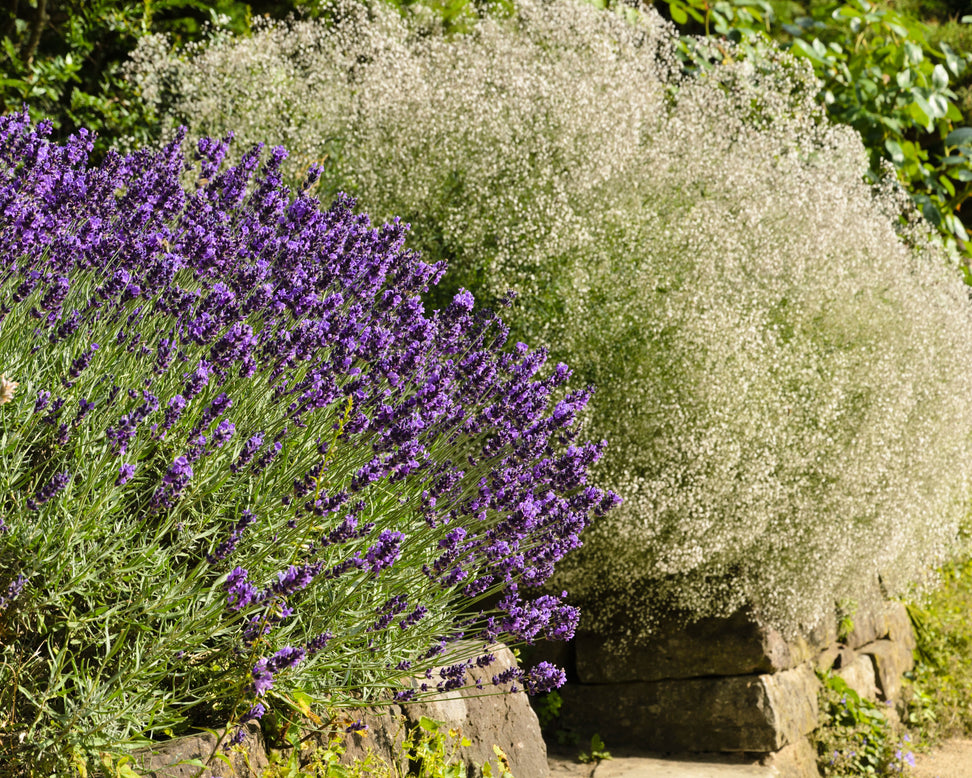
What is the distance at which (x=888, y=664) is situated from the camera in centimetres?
515

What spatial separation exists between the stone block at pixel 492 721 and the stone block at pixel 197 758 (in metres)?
0.54

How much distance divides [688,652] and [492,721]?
152cm

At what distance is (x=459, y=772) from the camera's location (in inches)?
95.3

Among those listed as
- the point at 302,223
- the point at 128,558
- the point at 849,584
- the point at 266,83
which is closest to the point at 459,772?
the point at 128,558

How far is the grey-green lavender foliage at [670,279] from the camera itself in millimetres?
3613

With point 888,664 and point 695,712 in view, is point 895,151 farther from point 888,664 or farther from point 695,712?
point 695,712

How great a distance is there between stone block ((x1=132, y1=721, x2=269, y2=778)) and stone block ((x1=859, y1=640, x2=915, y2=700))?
13.5ft

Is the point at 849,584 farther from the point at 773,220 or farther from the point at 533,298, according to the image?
the point at 533,298

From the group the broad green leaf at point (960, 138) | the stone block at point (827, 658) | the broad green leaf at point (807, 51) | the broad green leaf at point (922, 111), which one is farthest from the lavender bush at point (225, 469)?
the broad green leaf at point (960, 138)

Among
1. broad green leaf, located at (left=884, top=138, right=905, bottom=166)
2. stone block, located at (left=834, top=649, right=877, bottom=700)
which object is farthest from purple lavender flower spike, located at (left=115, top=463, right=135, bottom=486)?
broad green leaf, located at (left=884, top=138, right=905, bottom=166)

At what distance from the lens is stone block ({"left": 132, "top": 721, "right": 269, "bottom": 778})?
1.80 meters

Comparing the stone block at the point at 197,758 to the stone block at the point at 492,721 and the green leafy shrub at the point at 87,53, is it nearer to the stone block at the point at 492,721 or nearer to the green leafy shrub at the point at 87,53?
the stone block at the point at 492,721

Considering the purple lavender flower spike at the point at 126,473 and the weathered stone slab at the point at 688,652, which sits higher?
the purple lavender flower spike at the point at 126,473

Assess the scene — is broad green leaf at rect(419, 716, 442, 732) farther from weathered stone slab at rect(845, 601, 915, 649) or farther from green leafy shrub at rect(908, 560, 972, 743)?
green leafy shrub at rect(908, 560, 972, 743)
